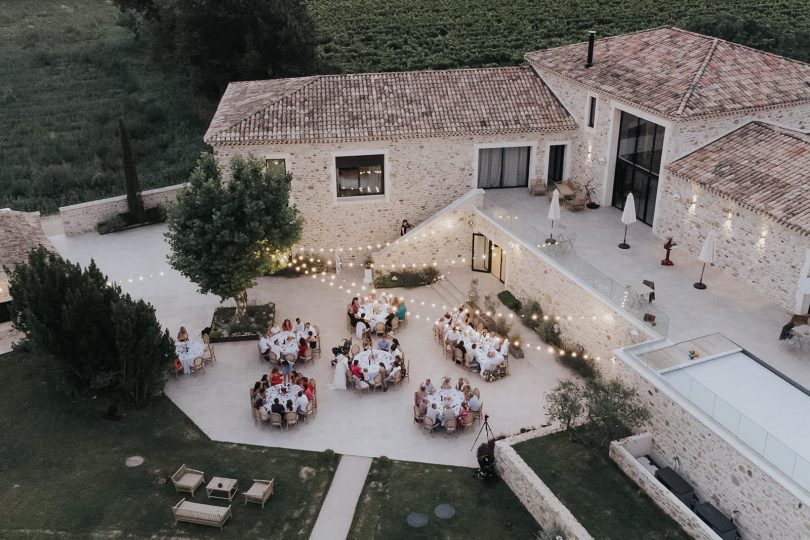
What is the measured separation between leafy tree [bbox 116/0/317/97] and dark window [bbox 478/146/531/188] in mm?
14601

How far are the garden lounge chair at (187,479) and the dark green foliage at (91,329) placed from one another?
3275 mm

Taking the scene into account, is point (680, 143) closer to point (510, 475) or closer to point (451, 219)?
point (451, 219)

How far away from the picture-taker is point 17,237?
24.3m

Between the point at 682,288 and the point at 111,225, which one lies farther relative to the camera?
the point at 111,225

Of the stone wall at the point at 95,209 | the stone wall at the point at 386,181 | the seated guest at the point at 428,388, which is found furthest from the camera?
the stone wall at the point at 95,209

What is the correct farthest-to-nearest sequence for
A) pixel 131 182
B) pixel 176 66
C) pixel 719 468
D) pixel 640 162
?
pixel 176 66, pixel 131 182, pixel 640 162, pixel 719 468

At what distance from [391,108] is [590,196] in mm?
7501

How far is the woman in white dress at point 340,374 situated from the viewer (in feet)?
67.4

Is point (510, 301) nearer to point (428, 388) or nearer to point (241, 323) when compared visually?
point (428, 388)

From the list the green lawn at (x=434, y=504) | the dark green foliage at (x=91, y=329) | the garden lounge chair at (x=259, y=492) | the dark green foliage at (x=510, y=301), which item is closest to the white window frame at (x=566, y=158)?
the dark green foliage at (x=510, y=301)

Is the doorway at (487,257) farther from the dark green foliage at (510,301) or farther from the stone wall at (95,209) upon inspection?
the stone wall at (95,209)

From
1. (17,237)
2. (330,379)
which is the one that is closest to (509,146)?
(330,379)

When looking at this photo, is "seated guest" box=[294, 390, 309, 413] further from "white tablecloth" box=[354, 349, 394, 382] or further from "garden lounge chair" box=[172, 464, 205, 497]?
"garden lounge chair" box=[172, 464, 205, 497]

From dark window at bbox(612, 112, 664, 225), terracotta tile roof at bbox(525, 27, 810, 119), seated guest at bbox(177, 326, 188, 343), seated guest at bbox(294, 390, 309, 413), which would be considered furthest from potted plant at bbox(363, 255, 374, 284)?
terracotta tile roof at bbox(525, 27, 810, 119)
